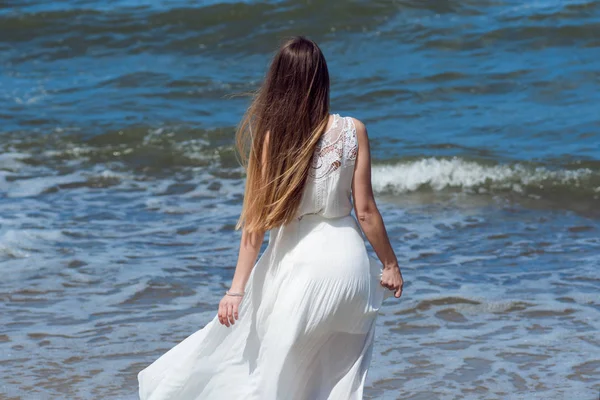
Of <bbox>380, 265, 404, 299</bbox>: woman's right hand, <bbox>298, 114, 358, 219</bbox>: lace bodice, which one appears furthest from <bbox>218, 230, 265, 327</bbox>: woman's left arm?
<bbox>380, 265, 404, 299</bbox>: woman's right hand

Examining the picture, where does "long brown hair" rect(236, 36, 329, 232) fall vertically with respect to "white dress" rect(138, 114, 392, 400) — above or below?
above

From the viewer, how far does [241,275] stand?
3398 millimetres

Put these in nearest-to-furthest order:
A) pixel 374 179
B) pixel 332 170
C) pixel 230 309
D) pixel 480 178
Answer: pixel 332 170 → pixel 230 309 → pixel 480 178 → pixel 374 179

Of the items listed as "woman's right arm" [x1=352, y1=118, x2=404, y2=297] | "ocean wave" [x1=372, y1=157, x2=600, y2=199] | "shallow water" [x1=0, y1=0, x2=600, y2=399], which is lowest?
"ocean wave" [x1=372, y1=157, x2=600, y2=199]

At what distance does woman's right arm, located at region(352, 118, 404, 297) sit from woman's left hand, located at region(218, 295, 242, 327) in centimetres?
53

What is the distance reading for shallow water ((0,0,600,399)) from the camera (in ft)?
16.3

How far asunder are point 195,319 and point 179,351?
1.85 meters

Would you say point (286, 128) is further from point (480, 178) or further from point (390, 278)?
point (480, 178)

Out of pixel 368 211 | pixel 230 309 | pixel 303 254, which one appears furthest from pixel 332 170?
pixel 230 309

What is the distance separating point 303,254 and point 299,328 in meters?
0.26

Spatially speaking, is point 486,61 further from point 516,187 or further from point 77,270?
point 77,270

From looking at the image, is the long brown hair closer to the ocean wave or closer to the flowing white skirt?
the flowing white skirt

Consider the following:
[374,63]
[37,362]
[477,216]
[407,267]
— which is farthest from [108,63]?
[37,362]

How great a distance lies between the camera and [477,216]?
26.0 feet
